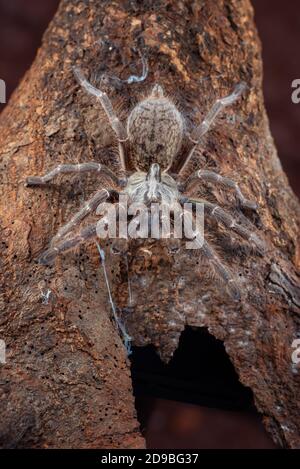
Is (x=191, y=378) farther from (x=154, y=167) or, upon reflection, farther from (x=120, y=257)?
(x=154, y=167)

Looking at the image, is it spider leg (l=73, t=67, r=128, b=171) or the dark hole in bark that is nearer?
the dark hole in bark

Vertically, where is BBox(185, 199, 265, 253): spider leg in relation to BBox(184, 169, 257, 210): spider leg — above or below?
below
